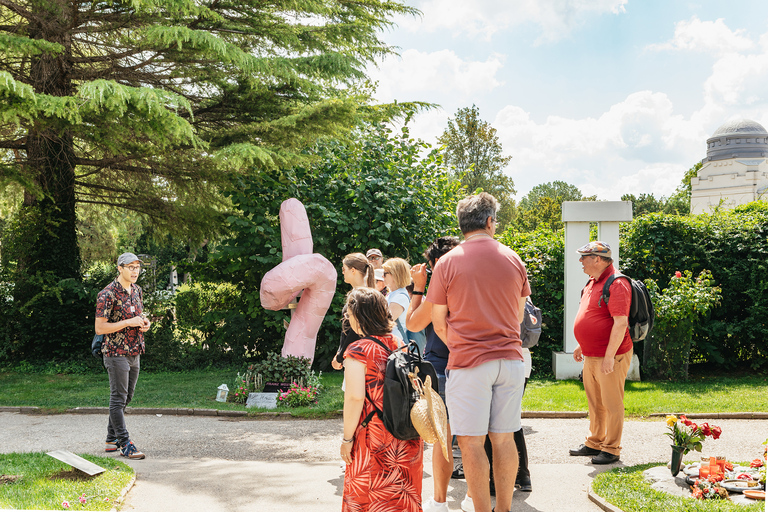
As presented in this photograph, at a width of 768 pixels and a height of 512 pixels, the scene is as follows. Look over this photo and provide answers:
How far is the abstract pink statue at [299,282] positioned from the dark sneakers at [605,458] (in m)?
4.86

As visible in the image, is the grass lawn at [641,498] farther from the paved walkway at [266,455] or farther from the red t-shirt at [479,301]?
the red t-shirt at [479,301]

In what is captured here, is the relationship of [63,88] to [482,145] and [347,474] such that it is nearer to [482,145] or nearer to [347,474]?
[347,474]

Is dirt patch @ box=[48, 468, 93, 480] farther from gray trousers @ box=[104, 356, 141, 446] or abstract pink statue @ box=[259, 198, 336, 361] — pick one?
abstract pink statue @ box=[259, 198, 336, 361]

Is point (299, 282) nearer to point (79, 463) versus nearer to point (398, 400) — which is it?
point (79, 463)

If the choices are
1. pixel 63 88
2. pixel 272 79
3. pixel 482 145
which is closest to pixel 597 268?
pixel 272 79

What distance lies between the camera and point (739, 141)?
45906mm

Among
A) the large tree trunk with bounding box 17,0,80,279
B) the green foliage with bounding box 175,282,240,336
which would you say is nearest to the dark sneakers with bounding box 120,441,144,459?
the green foliage with bounding box 175,282,240,336

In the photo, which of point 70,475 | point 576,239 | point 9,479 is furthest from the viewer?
point 576,239

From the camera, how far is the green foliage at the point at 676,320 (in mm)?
8875

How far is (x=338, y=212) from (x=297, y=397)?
355 cm

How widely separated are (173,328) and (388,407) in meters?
10.1

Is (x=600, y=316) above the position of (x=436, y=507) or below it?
above

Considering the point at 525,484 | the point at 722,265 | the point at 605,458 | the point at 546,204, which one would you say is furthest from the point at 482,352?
the point at 546,204

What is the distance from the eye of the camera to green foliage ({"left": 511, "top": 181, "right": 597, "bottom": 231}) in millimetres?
37781
